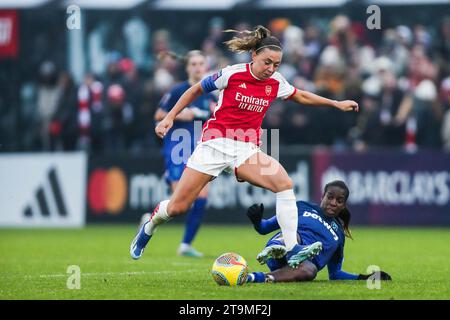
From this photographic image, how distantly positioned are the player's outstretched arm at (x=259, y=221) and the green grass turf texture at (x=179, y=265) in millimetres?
632

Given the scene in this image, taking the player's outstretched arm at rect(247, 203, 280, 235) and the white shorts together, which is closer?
the player's outstretched arm at rect(247, 203, 280, 235)

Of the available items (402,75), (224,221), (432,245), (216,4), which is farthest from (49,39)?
(432,245)

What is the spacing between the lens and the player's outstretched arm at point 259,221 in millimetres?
9148

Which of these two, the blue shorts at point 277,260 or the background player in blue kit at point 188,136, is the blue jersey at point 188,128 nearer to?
the background player in blue kit at point 188,136

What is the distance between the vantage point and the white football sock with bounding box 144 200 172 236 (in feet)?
32.3

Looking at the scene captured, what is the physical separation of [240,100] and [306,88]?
34.2ft

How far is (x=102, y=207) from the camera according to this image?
19.6m

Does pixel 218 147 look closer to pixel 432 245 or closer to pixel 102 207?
pixel 432 245

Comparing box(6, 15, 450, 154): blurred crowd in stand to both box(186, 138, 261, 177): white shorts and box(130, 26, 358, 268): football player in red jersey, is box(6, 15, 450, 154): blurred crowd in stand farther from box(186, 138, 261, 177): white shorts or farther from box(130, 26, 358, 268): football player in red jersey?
box(186, 138, 261, 177): white shorts

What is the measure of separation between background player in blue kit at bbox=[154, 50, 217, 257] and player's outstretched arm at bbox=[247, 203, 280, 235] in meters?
3.71

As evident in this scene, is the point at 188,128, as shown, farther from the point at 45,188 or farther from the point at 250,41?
the point at 45,188

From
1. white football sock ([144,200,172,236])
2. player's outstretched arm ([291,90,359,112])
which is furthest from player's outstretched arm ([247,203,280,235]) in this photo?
player's outstretched arm ([291,90,359,112])

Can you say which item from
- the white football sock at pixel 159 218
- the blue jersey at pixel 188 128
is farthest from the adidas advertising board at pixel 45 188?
the white football sock at pixel 159 218

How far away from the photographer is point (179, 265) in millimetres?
11477
